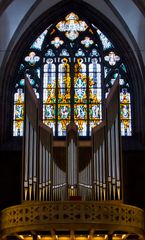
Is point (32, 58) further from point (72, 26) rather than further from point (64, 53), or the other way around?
point (72, 26)

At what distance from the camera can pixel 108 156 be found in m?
19.9

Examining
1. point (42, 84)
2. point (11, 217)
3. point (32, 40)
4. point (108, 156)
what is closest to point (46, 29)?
point (32, 40)

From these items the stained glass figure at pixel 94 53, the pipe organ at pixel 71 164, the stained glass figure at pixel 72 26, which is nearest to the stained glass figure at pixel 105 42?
the stained glass figure at pixel 94 53

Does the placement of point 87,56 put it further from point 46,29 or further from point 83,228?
point 83,228

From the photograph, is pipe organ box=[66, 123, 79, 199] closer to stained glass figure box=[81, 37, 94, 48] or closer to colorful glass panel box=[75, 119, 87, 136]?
colorful glass panel box=[75, 119, 87, 136]

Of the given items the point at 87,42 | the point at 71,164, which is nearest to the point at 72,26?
the point at 87,42

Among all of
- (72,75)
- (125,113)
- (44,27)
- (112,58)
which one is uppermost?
(44,27)

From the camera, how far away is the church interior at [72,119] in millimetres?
18500

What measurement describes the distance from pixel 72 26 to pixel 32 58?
2.26m

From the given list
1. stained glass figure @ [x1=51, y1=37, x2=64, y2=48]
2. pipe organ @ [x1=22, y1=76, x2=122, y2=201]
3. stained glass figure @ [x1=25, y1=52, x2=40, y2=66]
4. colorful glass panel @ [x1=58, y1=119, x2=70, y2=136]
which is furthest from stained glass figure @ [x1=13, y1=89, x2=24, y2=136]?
pipe organ @ [x1=22, y1=76, x2=122, y2=201]

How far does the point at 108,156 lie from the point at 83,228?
2845 millimetres

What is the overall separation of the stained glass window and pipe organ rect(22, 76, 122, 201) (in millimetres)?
3624

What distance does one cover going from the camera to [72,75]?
2516cm

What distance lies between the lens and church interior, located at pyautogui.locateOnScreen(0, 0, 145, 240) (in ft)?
60.7
